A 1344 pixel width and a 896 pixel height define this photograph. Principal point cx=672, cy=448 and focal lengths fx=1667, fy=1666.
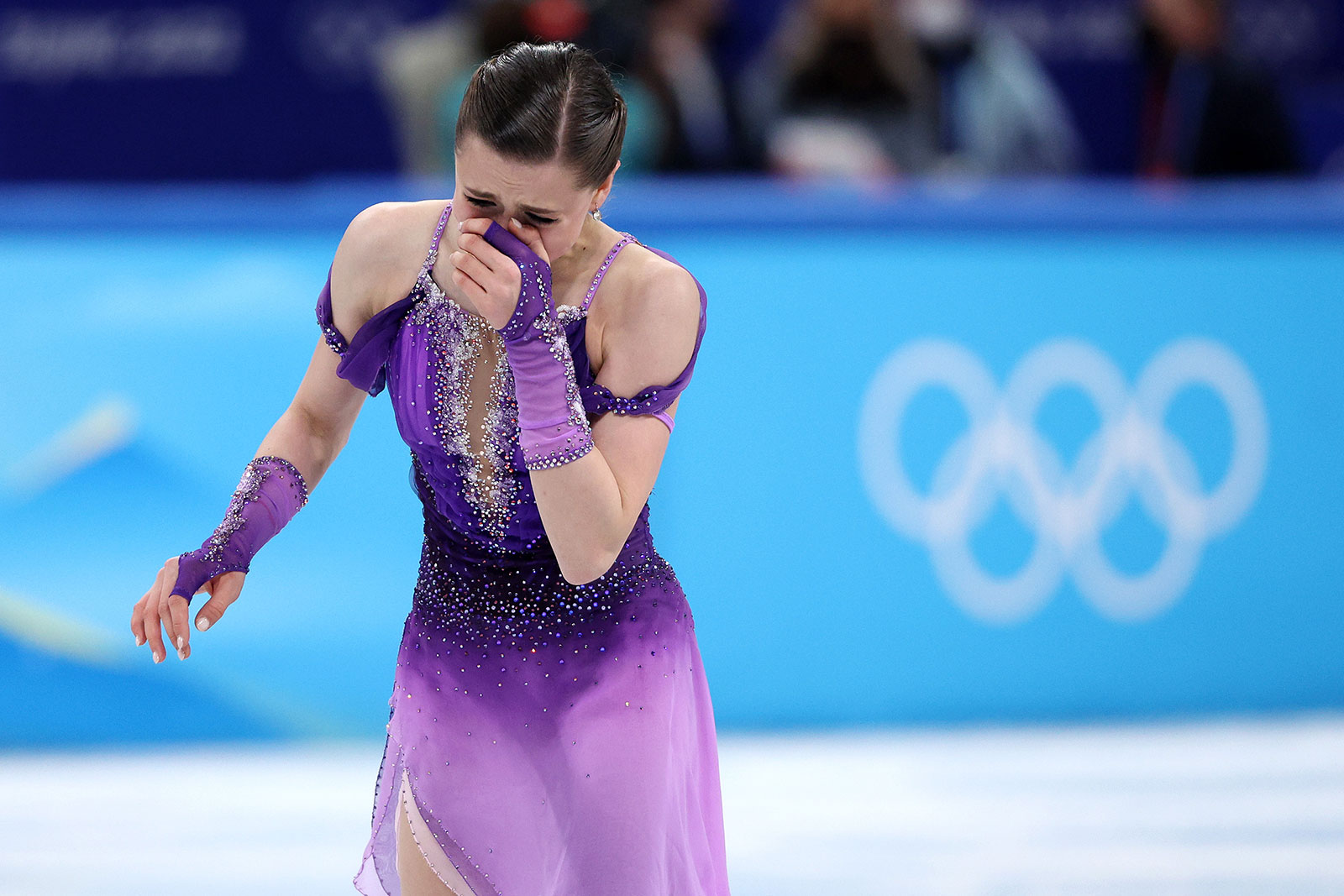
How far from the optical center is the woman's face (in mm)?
1910

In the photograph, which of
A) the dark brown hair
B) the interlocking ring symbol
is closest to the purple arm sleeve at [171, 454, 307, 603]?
the dark brown hair

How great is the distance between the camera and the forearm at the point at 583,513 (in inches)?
76.2

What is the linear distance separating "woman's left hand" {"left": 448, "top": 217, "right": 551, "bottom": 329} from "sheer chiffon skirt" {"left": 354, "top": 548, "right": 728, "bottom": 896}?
0.47 metres

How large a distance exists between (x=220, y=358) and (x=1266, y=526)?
2888mm

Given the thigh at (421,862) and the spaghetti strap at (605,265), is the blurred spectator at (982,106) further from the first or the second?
the thigh at (421,862)

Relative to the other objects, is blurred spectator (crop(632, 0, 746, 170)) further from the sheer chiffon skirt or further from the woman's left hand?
the woman's left hand

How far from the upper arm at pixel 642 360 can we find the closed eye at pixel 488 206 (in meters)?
0.16

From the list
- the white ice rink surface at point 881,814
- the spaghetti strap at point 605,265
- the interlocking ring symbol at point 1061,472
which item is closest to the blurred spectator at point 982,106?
the interlocking ring symbol at point 1061,472

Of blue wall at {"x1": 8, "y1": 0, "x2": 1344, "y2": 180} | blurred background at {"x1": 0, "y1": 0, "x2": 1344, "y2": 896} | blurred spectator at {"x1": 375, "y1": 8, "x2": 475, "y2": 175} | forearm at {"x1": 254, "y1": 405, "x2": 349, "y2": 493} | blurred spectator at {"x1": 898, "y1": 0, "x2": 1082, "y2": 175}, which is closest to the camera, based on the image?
forearm at {"x1": 254, "y1": 405, "x2": 349, "y2": 493}

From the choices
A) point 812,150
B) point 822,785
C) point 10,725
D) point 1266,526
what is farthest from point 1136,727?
point 10,725

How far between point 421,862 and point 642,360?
73cm

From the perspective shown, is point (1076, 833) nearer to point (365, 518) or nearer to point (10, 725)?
point (365, 518)

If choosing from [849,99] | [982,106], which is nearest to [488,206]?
[849,99]

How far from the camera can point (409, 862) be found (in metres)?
2.21
